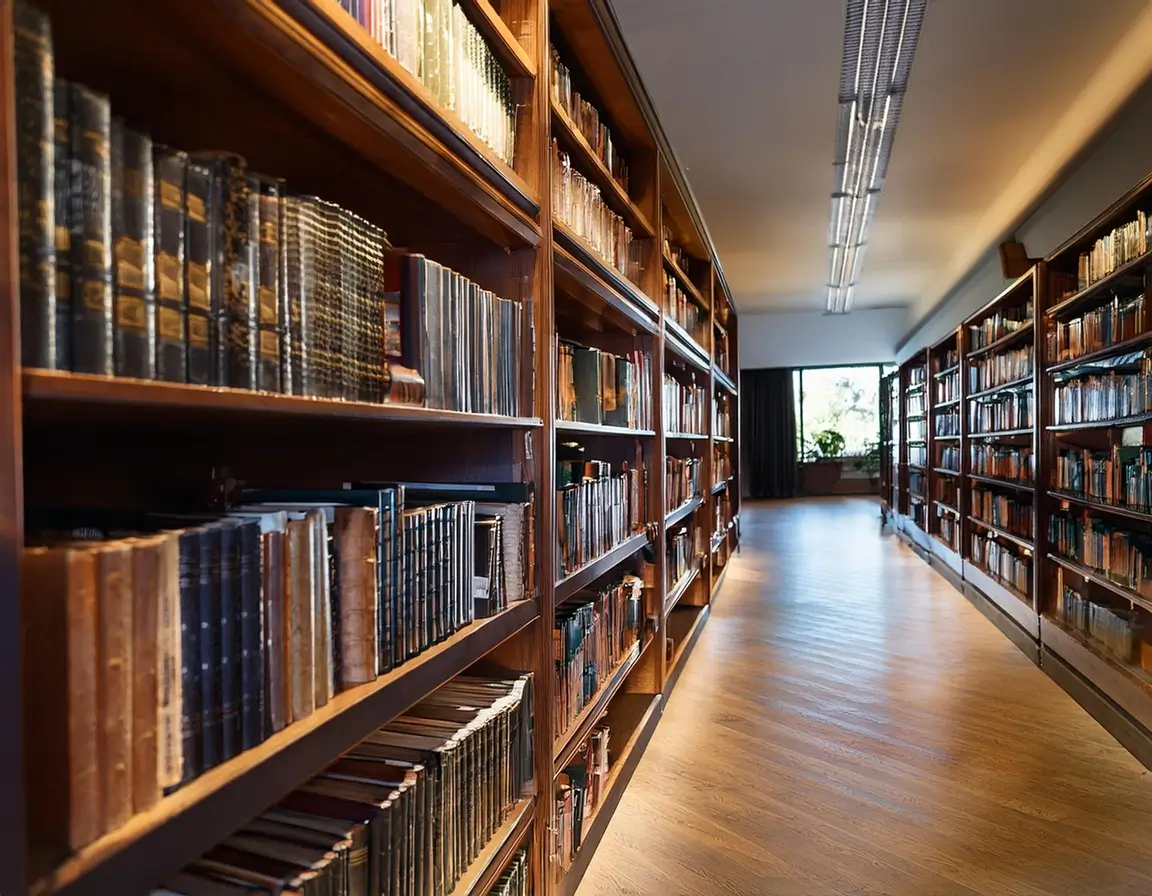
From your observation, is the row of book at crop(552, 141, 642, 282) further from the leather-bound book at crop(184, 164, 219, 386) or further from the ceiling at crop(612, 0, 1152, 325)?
the ceiling at crop(612, 0, 1152, 325)

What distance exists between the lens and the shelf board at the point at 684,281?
4.04 metres

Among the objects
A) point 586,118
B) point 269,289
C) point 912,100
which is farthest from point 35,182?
point 912,100

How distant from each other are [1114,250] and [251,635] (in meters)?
3.77

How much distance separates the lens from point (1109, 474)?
3.62 m

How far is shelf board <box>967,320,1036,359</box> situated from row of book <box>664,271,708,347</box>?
187 centimetres

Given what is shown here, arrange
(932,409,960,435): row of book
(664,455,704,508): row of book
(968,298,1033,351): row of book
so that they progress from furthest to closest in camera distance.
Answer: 1. (932,409,960,435): row of book
2. (968,298,1033,351): row of book
3. (664,455,704,508): row of book

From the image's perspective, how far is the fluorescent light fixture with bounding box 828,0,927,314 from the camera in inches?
133

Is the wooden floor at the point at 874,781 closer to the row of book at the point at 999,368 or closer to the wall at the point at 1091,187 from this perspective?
the row of book at the point at 999,368

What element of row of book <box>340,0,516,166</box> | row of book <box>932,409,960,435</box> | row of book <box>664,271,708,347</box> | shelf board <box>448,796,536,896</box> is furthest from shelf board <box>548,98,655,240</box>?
row of book <box>932,409,960,435</box>

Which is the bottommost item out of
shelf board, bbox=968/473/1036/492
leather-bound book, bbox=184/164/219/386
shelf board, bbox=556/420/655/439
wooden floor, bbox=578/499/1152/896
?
wooden floor, bbox=578/499/1152/896

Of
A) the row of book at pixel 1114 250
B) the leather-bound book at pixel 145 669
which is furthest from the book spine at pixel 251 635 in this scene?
the row of book at pixel 1114 250

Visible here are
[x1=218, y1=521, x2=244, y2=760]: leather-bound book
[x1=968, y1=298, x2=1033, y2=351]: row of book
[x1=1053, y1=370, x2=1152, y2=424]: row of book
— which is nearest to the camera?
[x1=218, y1=521, x2=244, y2=760]: leather-bound book

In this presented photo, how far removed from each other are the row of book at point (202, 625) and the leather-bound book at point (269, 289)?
0.17 m

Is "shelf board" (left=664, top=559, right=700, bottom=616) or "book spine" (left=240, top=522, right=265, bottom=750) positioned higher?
"book spine" (left=240, top=522, right=265, bottom=750)
